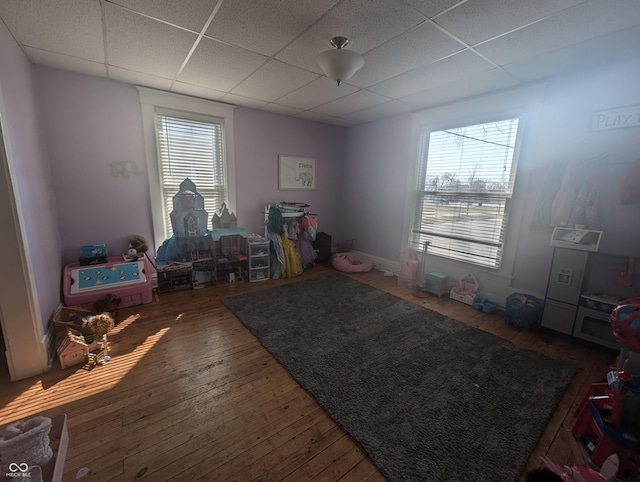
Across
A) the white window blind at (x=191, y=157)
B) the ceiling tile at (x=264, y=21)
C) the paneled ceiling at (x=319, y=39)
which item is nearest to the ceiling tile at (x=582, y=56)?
the paneled ceiling at (x=319, y=39)

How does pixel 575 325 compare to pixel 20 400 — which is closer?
pixel 20 400

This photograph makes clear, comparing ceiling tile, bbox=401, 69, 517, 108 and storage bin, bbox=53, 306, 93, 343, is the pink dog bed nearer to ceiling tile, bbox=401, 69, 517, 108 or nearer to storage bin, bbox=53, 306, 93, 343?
ceiling tile, bbox=401, 69, 517, 108

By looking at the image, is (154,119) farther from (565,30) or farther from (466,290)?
(466,290)

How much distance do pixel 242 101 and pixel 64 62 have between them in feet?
5.67

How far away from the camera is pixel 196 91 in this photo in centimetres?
318

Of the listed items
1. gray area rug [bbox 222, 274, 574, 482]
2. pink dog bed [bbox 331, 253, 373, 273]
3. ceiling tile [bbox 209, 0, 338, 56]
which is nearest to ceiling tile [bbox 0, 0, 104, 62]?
ceiling tile [bbox 209, 0, 338, 56]

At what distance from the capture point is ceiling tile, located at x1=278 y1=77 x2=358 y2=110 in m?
2.88

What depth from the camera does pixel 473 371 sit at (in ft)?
6.57

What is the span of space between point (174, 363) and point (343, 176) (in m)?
4.06

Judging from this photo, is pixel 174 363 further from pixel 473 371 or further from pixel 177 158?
pixel 177 158

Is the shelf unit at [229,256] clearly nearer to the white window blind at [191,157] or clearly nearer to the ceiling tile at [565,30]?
the white window blind at [191,157]

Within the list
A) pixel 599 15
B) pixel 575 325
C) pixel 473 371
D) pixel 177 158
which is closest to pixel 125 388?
pixel 473 371

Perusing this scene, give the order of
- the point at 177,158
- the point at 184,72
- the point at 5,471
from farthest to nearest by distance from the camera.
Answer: the point at 177,158 → the point at 184,72 → the point at 5,471

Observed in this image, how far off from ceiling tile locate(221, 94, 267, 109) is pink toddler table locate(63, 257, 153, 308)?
2.25m
